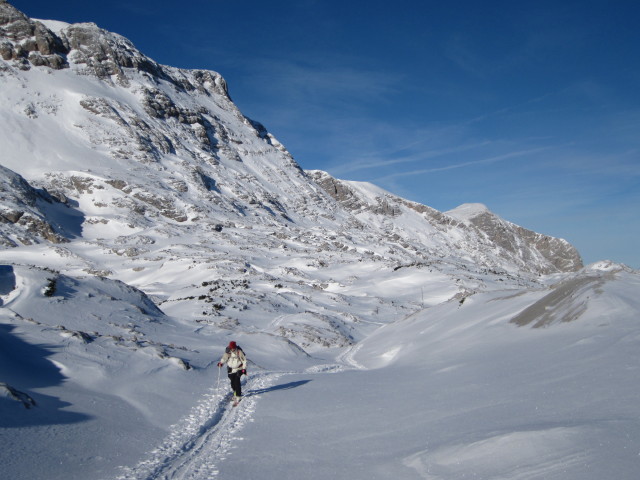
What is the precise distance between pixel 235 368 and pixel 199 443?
13.6 feet

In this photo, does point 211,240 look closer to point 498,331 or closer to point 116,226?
point 116,226

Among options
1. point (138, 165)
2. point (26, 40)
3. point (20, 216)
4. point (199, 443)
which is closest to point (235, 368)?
point (199, 443)

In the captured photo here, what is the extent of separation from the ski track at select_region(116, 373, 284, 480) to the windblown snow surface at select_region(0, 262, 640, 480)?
0.04m

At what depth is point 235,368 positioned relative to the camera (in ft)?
41.1

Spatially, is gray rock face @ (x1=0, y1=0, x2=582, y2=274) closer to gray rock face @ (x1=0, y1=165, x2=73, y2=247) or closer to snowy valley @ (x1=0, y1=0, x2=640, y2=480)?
gray rock face @ (x1=0, y1=165, x2=73, y2=247)

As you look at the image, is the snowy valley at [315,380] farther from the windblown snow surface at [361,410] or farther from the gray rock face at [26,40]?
the gray rock face at [26,40]

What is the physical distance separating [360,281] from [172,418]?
210ft

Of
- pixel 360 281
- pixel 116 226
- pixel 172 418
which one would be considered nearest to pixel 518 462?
pixel 172 418

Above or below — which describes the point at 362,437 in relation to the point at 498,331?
below

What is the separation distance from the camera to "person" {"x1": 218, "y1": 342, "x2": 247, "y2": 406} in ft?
39.7

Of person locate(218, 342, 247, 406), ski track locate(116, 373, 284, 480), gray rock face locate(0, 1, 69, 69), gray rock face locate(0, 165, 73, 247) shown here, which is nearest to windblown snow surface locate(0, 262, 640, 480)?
ski track locate(116, 373, 284, 480)

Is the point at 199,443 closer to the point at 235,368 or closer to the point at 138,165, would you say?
the point at 235,368

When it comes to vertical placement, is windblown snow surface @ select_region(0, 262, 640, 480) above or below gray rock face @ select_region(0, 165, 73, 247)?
below

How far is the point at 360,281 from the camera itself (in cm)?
7312
